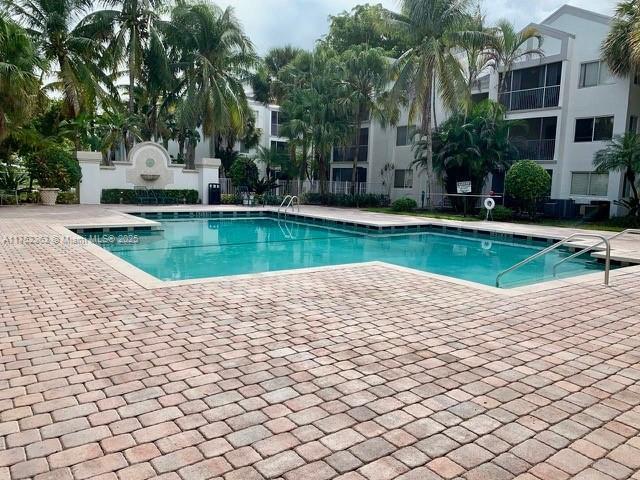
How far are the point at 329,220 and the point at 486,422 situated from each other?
50.3ft

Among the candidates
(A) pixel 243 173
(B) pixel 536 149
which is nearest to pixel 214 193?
(A) pixel 243 173

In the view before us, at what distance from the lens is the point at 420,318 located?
17.0ft

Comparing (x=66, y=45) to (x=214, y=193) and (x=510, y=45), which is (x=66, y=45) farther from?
(x=510, y=45)

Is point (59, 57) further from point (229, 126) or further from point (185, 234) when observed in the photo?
point (185, 234)

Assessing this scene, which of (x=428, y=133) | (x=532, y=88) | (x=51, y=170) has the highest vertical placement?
(x=532, y=88)

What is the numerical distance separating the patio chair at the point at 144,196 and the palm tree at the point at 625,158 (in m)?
18.2

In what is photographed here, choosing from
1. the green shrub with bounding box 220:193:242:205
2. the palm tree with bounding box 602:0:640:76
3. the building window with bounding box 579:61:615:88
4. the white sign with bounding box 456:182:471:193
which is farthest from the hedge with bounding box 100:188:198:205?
the palm tree with bounding box 602:0:640:76

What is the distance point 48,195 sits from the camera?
20.4 m

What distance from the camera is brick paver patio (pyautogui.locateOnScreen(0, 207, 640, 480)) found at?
8.41 ft

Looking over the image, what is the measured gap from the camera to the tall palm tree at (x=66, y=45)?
68.5 feet

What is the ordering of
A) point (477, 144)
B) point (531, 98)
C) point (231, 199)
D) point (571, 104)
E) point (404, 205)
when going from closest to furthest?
1. point (571, 104)
2. point (477, 144)
3. point (531, 98)
4. point (404, 205)
5. point (231, 199)

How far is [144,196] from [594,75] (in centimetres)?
1968

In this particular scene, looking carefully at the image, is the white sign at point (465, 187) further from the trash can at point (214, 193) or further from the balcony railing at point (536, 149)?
the trash can at point (214, 193)

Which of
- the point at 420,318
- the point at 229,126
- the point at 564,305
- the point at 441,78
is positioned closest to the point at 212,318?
the point at 420,318
